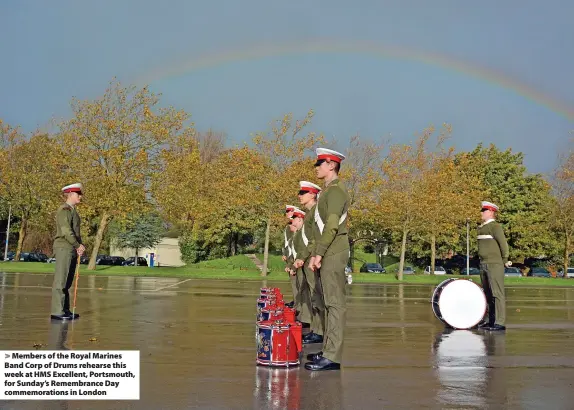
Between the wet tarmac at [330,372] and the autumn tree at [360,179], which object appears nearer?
the wet tarmac at [330,372]

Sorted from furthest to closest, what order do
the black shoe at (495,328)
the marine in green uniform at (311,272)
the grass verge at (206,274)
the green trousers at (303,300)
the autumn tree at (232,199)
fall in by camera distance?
the autumn tree at (232,199), the grass verge at (206,274), the black shoe at (495,328), the green trousers at (303,300), the marine in green uniform at (311,272)

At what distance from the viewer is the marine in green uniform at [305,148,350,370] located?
750cm

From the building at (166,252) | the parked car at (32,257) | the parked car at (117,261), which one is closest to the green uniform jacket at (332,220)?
the parked car at (117,261)

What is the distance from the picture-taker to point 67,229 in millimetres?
11867

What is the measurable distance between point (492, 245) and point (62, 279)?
26.2 ft

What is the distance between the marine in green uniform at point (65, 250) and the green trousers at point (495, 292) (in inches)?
295

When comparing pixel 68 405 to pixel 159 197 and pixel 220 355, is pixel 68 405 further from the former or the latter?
pixel 159 197

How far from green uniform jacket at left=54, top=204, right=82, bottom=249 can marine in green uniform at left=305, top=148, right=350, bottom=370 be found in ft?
19.1

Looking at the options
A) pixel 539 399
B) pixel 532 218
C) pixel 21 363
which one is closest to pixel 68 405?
pixel 21 363

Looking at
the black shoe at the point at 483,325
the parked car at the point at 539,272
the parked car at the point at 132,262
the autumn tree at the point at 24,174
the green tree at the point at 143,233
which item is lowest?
the black shoe at the point at 483,325

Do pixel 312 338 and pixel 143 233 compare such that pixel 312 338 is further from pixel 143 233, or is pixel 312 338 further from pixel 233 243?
pixel 143 233

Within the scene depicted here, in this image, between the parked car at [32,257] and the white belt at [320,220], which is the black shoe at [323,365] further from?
the parked car at [32,257]

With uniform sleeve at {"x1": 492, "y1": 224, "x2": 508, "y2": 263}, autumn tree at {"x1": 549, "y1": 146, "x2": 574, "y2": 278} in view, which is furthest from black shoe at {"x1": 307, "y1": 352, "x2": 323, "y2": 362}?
autumn tree at {"x1": 549, "y1": 146, "x2": 574, "y2": 278}

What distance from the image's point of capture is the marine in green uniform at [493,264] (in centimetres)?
1216
